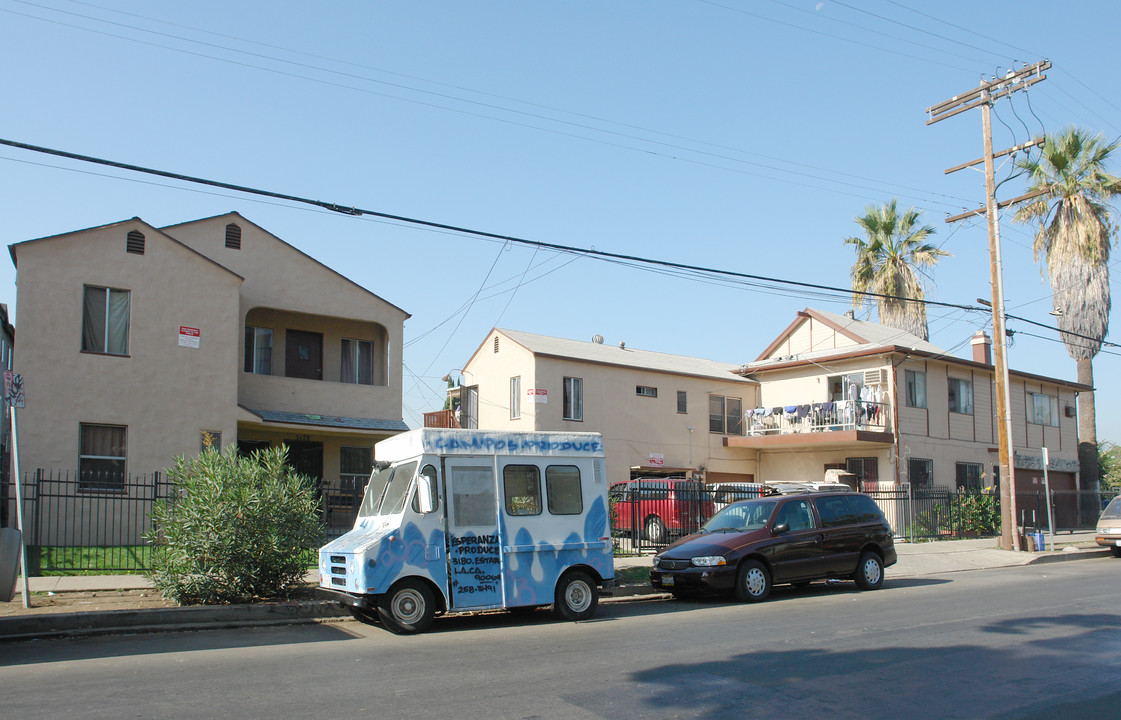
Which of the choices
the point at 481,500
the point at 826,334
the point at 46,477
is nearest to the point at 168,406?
the point at 46,477

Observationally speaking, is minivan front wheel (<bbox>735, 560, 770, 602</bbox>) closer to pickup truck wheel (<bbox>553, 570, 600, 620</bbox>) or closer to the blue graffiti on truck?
pickup truck wheel (<bbox>553, 570, 600, 620</bbox>)

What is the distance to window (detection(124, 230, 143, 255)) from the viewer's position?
1923 cm

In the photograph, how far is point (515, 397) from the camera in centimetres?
2892

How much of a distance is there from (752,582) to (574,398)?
50.6ft

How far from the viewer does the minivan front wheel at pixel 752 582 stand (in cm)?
1339

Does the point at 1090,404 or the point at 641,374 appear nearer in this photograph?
the point at 641,374

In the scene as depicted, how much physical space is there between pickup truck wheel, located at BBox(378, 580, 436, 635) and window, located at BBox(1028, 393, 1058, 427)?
99.0ft

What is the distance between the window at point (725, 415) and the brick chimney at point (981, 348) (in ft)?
29.8

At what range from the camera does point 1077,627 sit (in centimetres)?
1046

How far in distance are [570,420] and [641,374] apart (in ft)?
11.6

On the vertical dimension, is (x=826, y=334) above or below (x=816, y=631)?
above

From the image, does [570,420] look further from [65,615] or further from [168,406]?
[65,615]

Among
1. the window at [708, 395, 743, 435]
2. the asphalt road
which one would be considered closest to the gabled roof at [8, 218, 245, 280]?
the asphalt road

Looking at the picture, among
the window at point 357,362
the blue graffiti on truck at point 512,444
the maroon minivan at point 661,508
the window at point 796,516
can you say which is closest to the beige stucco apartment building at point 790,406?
the window at point 357,362
